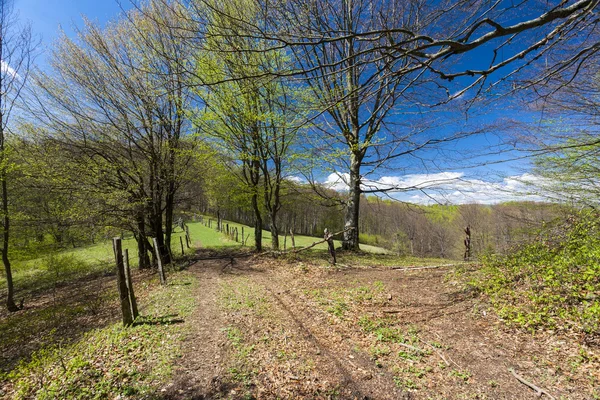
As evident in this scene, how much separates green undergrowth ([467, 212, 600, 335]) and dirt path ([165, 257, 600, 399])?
33 centimetres

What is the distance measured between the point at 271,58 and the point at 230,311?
8.85m

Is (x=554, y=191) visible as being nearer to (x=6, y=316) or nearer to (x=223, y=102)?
(x=223, y=102)

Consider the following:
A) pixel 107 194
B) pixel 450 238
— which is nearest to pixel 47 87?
pixel 107 194

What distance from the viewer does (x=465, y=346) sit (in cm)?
342

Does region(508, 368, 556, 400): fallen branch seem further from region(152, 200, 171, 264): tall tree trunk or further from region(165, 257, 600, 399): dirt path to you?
region(152, 200, 171, 264): tall tree trunk

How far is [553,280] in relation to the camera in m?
4.03

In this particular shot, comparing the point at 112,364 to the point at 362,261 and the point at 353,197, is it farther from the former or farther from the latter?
the point at 353,197

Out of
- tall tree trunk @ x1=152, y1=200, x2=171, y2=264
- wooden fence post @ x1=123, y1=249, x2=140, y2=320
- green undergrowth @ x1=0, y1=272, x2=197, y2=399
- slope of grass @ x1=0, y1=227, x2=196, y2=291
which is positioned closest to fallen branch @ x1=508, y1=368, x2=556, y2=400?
green undergrowth @ x1=0, y1=272, x2=197, y2=399

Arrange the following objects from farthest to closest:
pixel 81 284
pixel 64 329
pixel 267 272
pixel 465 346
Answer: pixel 81 284, pixel 267 272, pixel 64 329, pixel 465 346

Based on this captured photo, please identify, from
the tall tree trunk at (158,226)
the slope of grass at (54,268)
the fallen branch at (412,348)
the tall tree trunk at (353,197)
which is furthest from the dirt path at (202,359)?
the slope of grass at (54,268)

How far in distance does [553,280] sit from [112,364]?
7500 mm

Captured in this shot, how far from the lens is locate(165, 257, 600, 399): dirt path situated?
283 centimetres

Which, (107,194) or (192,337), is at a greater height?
(107,194)

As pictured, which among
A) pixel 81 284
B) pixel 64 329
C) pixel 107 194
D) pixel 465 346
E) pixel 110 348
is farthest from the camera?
pixel 81 284
